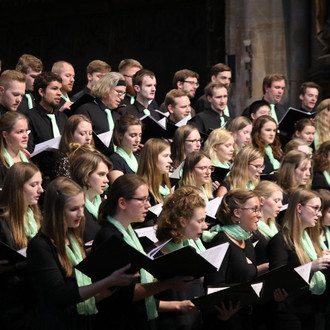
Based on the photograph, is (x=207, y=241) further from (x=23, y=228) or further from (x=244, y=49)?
(x=244, y=49)

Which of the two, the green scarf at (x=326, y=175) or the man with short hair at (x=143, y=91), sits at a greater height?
the man with short hair at (x=143, y=91)

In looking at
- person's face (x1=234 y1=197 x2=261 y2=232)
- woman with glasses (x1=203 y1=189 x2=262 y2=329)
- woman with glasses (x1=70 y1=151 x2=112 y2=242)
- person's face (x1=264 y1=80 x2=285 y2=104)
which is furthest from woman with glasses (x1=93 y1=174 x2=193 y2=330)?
person's face (x1=264 y1=80 x2=285 y2=104)

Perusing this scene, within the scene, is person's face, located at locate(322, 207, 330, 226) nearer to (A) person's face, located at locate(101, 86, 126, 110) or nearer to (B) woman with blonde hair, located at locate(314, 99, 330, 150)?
(A) person's face, located at locate(101, 86, 126, 110)

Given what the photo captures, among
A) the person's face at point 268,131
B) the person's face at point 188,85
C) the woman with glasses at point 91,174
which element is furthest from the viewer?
the person's face at point 188,85

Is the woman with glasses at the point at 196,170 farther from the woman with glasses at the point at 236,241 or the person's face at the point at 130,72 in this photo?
the person's face at the point at 130,72

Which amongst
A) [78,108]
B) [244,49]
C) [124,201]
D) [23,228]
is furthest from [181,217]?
[244,49]

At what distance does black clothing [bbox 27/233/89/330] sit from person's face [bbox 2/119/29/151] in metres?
1.66

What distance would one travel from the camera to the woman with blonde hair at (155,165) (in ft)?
22.0

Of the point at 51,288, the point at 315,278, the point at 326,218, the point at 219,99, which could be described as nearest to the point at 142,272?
the point at 51,288

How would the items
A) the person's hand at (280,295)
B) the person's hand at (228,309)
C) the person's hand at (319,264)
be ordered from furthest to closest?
the person's hand at (319,264) → the person's hand at (280,295) → the person's hand at (228,309)

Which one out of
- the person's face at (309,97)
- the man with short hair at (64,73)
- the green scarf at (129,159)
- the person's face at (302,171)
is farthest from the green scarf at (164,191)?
the person's face at (309,97)

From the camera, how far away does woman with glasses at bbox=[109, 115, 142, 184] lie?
23.2ft

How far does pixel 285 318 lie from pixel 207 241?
2.11 ft

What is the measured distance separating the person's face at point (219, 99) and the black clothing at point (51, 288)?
14.9 feet
